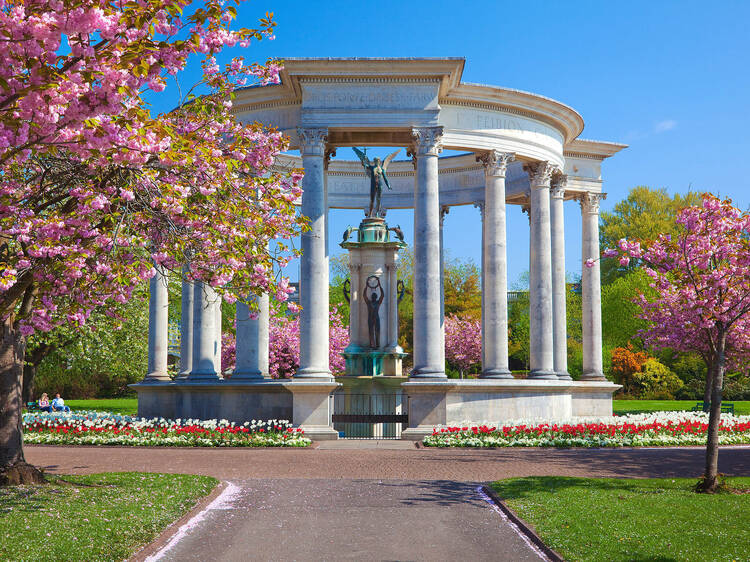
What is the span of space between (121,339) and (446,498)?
1578 inches

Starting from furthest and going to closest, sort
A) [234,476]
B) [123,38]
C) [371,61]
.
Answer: [371,61] < [234,476] < [123,38]

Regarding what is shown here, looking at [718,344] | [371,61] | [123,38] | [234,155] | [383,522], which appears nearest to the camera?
[123,38]

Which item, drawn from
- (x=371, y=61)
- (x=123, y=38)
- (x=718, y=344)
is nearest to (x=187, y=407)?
(x=371, y=61)

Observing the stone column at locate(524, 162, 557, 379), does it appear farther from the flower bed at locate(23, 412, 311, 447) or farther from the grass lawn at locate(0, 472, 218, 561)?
the grass lawn at locate(0, 472, 218, 561)

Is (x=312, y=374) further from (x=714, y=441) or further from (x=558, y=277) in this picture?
(x=714, y=441)

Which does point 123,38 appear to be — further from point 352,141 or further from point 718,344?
point 352,141

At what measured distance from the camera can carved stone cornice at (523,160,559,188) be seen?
3884cm

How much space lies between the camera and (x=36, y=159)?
1656 cm

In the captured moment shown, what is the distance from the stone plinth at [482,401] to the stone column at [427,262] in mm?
835

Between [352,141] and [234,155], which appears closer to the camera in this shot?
[234,155]

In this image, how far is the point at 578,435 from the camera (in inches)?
1216

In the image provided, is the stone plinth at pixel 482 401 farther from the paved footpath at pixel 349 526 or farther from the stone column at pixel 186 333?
the stone column at pixel 186 333

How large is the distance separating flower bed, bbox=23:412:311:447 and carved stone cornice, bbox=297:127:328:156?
10.9 m

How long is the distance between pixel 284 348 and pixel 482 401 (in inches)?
1343
